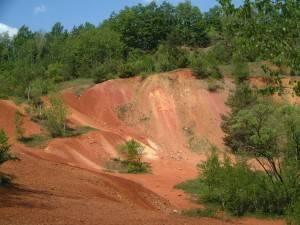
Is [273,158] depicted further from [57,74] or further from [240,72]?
[57,74]

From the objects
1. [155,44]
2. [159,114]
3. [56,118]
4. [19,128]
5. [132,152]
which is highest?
[155,44]

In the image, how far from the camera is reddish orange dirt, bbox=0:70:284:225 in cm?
1363

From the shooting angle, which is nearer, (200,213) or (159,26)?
Answer: (200,213)

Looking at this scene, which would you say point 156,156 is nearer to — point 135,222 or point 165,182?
point 165,182

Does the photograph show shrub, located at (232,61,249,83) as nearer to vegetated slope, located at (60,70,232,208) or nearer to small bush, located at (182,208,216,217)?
vegetated slope, located at (60,70,232,208)

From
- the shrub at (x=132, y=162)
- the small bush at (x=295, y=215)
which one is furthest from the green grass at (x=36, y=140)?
the small bush at (x=295, y=215)

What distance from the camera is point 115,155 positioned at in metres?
33.3

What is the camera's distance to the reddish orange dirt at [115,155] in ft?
44.7

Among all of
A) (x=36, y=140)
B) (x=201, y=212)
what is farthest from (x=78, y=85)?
(x=201, y=212)

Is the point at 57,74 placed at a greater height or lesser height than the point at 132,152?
greater

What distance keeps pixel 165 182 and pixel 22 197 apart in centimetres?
1419

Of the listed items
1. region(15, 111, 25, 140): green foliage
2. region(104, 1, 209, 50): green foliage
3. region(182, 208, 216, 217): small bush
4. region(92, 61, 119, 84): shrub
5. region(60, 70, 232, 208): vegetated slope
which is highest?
region(104, 1, 209, 50): green foliage

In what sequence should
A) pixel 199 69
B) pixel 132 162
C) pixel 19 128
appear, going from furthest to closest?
pixel 199 69
pixel 19 128
pixel 132 162

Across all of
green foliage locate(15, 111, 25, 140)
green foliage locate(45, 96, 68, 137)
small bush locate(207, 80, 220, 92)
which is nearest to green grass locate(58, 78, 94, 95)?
small bush locate(207, 80, 220, 92)
